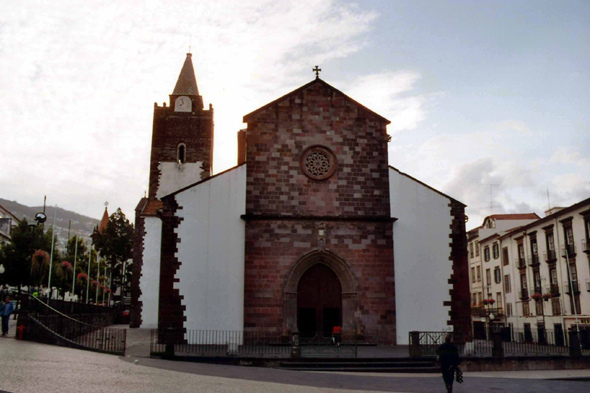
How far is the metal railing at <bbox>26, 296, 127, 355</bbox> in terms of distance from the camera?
17422 millimetres

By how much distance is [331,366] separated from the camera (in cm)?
1695

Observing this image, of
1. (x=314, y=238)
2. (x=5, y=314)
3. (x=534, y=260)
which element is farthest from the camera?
(x=534, y=260)

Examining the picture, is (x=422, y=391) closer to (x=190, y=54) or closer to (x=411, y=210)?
(x=411, y=210)

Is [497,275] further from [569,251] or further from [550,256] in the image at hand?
[569,251]

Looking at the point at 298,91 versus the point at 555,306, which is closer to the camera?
the point at 298,91

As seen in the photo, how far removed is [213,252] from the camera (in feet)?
71.6

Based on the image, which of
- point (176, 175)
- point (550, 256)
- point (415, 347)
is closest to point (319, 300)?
point (415, 347)

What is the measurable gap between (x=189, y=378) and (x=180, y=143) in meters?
25.0

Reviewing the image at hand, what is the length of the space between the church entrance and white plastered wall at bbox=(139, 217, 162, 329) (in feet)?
43.4

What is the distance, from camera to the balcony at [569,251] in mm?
34638

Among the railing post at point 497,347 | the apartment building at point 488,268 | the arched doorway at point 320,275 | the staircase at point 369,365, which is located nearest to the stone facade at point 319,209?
the arched doorway at point 320,275

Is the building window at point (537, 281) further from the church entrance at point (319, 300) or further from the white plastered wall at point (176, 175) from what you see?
the white plastered wall at point (176, 175)

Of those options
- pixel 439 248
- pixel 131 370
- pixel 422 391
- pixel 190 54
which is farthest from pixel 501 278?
pixel 131 370

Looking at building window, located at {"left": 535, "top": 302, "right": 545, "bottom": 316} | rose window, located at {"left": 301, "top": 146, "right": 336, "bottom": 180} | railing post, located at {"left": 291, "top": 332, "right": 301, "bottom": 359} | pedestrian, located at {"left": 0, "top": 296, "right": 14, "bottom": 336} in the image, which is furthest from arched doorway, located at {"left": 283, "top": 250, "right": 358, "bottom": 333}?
building window, located at {"left": 535, "top": 302, "right": 545, "bottom": 316}
